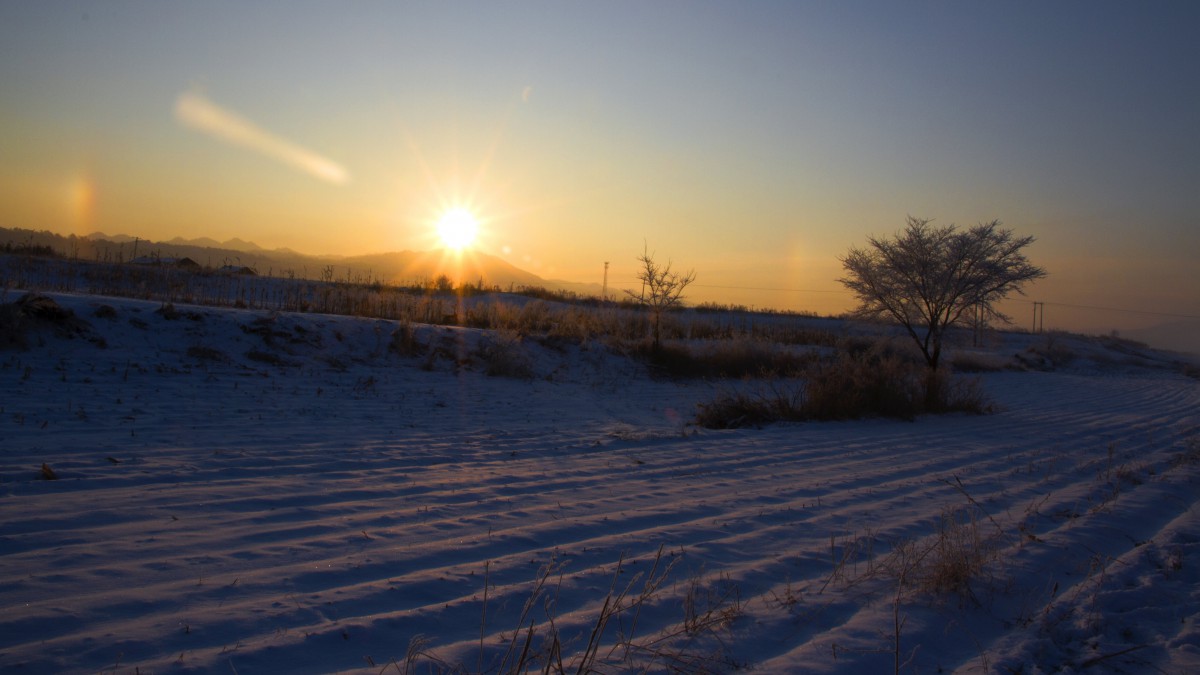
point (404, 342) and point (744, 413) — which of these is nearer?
point (744, 413)

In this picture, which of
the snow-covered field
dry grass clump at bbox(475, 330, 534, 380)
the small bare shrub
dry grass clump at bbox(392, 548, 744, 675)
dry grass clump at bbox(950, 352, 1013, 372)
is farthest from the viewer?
dry grass clump at bbox(950, 352, 1013, 372)

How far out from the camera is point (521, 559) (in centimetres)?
452

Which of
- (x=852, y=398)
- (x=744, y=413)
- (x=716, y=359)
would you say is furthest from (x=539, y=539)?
(x=716, y=359)

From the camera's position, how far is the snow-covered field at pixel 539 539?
3354mm

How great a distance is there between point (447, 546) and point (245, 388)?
747 centimetres

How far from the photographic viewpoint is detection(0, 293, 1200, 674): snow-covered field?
335cm

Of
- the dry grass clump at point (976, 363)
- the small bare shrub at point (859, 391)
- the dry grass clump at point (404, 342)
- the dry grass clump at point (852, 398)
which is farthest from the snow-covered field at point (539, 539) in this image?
the dry grass clump at point (976, 363)

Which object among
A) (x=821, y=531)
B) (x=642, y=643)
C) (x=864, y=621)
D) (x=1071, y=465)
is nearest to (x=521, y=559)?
(x=642, y=643)

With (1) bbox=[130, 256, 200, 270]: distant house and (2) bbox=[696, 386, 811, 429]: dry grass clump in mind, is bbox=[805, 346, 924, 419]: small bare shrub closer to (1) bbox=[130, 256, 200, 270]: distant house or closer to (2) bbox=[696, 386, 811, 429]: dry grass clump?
(2) bbox=[696, 386, 811, 429]: dry grass clump

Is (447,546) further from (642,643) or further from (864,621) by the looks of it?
(864,621)

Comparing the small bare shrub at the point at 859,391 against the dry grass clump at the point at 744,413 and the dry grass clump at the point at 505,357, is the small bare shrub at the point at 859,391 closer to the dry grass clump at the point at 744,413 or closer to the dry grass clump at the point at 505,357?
the dry grass clump at the point at 744,413

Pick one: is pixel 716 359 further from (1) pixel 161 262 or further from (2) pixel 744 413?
(1) pixel 161 262

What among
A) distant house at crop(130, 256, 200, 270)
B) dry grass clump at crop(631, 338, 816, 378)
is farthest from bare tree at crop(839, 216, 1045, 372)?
distant house at crop(130, 256, 200, 270)

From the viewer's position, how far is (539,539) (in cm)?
496
